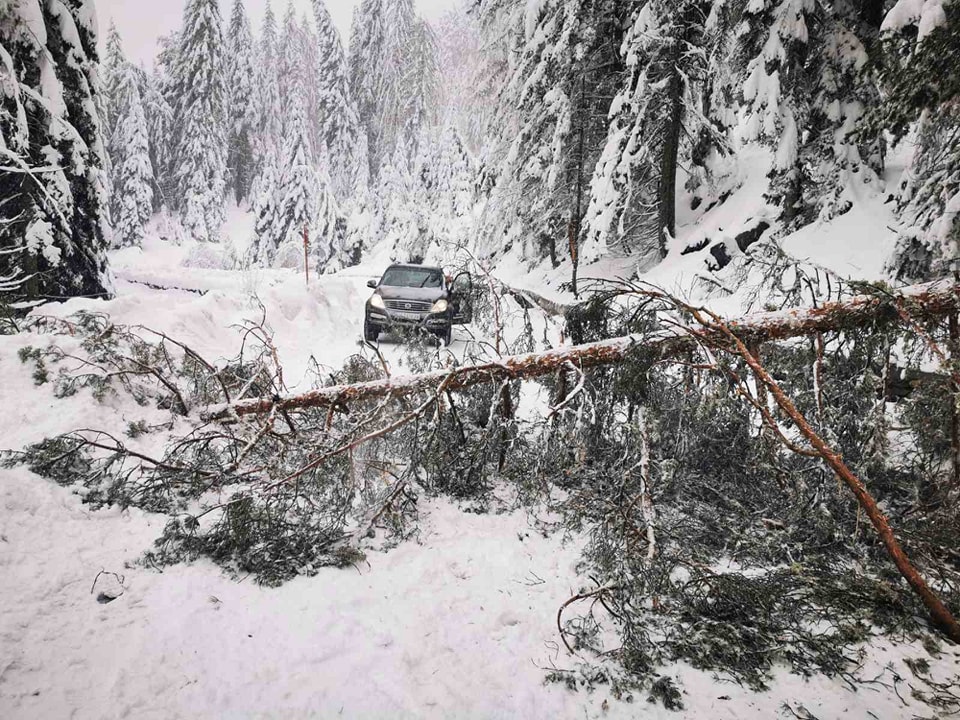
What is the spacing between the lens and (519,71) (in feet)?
43.9

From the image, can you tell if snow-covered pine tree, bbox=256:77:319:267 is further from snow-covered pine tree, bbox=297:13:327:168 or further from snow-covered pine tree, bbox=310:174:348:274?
snow-covered pine tree, bbox=297:13:327:168

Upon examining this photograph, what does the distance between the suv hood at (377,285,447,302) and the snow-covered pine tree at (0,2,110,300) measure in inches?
211

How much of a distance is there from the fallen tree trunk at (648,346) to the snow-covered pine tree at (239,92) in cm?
4930

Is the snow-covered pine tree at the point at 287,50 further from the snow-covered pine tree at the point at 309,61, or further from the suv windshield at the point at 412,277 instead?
the suv windshield at the point at 412,277

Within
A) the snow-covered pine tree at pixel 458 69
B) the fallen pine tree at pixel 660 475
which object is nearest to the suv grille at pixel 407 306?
the fallen pine tree at pixel 660 475

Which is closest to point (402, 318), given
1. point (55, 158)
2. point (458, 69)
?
point (55, 158)

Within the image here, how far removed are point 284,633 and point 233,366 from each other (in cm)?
382

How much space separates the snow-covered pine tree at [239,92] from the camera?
144 feet

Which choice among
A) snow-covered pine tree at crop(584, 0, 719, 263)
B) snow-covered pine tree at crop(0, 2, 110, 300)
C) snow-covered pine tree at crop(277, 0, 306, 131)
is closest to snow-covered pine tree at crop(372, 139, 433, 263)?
snow-covered pine tree at crop(584, 0, 719, 263)

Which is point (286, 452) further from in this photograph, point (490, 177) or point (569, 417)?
point (490, 177)

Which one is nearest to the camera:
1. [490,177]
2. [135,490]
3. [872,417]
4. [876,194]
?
[872,417]

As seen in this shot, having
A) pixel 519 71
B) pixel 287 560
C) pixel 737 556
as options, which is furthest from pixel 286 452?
pixel 519 71

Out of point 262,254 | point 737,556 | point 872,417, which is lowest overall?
point 262,254

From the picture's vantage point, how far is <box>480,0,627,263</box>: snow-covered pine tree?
40.5 ft
